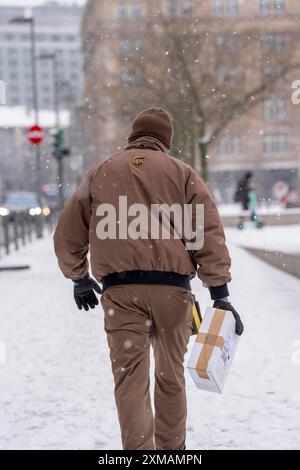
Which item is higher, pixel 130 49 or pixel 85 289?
pixel 85 289

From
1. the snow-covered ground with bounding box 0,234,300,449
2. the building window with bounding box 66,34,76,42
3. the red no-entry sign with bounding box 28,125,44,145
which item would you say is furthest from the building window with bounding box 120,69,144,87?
the building window with bounding box 66,34,76,42

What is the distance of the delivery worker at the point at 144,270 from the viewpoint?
12.4ft

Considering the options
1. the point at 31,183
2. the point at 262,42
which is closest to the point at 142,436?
the point at 262,42

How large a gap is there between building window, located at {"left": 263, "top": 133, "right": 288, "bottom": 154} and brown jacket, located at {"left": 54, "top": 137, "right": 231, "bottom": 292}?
71.8 m

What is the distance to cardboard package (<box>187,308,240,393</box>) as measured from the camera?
3.83m

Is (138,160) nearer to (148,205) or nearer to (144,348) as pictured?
(148,205)

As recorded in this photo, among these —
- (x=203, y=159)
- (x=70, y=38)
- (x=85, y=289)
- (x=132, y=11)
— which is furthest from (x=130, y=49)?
(x=70, y=38)

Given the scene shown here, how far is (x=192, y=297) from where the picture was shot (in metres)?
3.94

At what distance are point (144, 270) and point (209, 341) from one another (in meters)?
0.50

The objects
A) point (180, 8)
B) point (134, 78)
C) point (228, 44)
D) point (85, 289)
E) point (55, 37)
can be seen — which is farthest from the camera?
point (55, 37)

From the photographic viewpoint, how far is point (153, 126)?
4016 millimetres

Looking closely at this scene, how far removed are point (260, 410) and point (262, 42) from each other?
19.3m

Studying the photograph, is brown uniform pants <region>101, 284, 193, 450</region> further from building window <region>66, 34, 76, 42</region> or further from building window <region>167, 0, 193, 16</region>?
building window <region>66, 34, 76, 42</region>

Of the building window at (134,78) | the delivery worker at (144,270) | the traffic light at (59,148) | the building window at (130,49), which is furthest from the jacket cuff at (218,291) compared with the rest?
the traffic light at (59,148)
